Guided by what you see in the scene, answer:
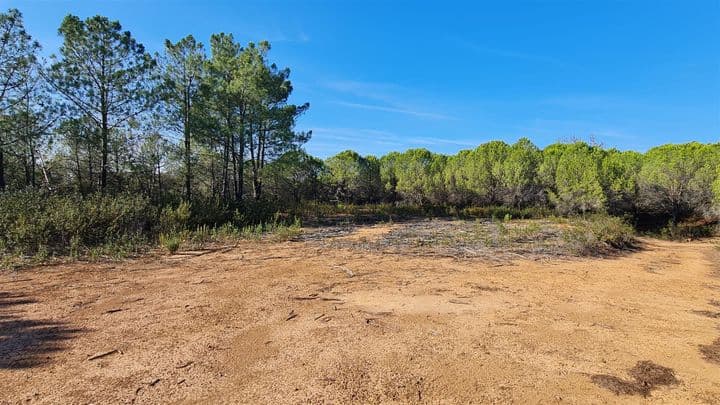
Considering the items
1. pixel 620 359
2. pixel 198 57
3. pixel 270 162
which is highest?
pixel 198 57

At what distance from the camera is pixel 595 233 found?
29.2 ft

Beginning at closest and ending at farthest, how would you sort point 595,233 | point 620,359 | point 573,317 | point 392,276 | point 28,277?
1. point 620,359
2. point 573,317
3. point 28,277
4. point 392,276
5. point 595,233

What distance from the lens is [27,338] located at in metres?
3.10

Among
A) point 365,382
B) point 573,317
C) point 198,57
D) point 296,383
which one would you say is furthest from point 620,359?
point 198,57

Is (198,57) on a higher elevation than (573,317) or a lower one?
higher

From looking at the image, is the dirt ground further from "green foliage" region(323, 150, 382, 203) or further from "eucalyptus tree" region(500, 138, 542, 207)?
"green foliage" region(323, 150, 382, 203)

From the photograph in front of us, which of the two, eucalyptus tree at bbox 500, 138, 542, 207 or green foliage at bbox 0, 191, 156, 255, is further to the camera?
eucalyptus tree at bbox 500, 138, 542, 207

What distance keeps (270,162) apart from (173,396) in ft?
50.8

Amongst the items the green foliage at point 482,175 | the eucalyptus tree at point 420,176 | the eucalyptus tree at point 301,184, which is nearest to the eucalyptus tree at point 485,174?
the green foliage at point 482,175

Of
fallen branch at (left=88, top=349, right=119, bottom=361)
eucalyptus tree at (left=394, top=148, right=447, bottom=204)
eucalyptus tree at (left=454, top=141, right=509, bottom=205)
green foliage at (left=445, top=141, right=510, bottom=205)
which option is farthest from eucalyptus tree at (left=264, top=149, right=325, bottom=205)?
fallen branch at (left=88, top=349, right=119, bottom=361)

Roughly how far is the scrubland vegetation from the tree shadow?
14.4 ft

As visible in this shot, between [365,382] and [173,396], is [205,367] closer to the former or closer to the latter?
[173,396]

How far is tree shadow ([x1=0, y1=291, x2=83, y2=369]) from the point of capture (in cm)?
274

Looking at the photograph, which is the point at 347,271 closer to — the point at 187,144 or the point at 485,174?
the point at 187,144
